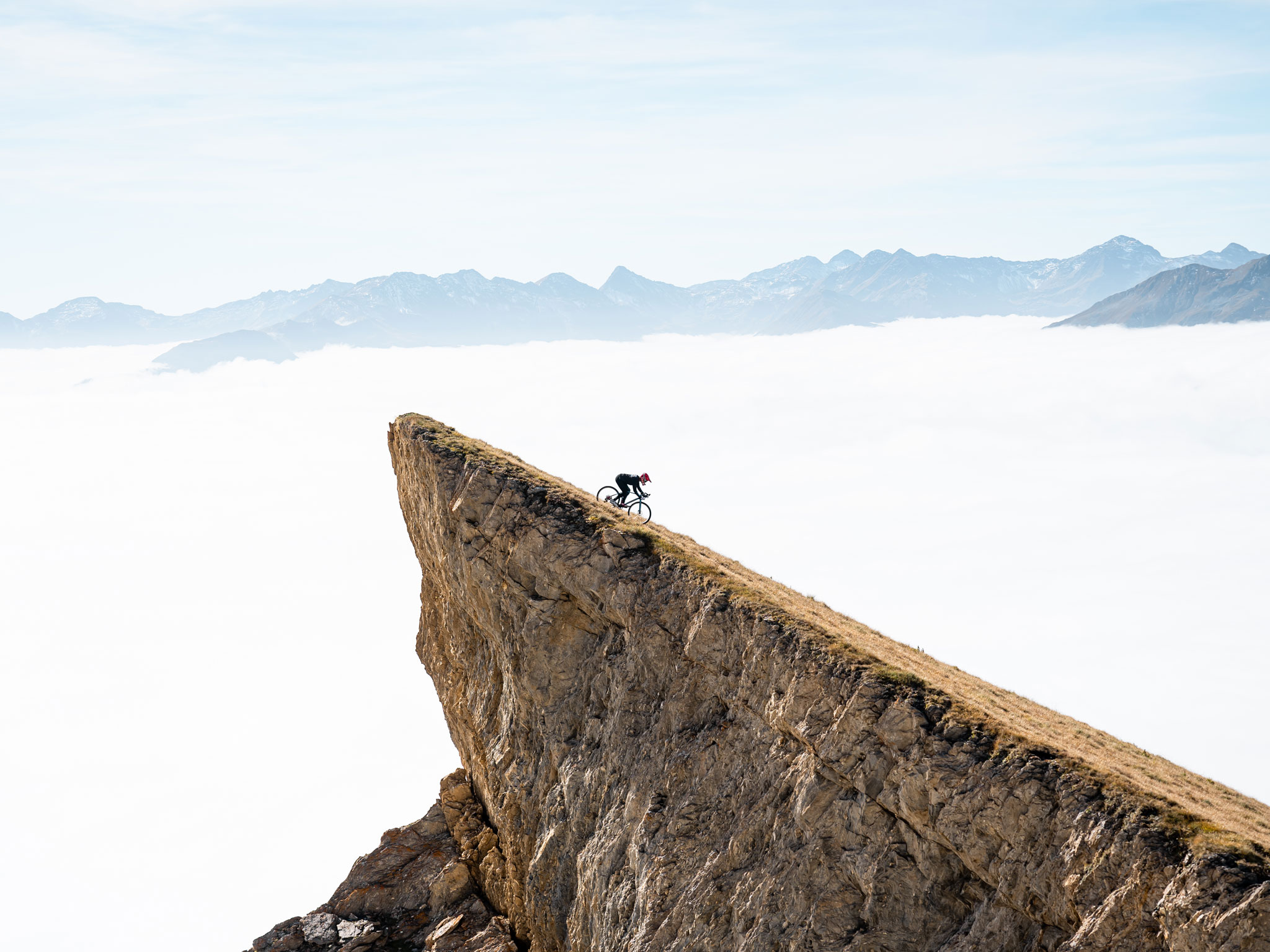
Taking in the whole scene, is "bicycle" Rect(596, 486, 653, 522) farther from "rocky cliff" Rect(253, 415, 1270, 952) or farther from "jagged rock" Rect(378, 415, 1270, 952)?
"rocky cliff" Rect(253, 415, 1270, 952)

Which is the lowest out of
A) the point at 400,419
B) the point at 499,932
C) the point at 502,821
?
the point at 499,932

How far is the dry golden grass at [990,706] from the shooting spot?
64.8 ft

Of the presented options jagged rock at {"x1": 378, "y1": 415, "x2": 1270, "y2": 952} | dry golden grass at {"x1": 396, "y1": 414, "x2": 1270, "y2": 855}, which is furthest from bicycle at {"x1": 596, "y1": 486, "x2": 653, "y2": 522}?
jagged rock at {"x1": 378, "y1": 415, "x2": 1270, "y2": 952}

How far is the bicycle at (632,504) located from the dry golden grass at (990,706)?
135 cm

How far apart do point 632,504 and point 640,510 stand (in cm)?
118

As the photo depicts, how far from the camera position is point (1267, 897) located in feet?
55.2

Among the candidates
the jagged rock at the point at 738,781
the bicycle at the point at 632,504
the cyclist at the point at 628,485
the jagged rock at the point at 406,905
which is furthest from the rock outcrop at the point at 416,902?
the cyclist at the point at 628,485

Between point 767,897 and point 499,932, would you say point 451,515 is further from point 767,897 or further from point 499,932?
point 767,897

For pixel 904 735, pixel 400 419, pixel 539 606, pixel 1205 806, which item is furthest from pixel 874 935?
pixel 400 419

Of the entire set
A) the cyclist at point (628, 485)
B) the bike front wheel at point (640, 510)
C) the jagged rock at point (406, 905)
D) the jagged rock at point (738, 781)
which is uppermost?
the cyclist at point (628, 485)

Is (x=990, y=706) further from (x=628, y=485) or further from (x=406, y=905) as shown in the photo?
(x=406, y=905)

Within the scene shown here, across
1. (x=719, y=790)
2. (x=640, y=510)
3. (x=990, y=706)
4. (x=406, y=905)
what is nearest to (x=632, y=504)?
(x=640, y=510)

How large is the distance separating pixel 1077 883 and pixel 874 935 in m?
6.17

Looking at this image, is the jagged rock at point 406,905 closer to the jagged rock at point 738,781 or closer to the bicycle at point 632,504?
the jagged rock at point 738,781
